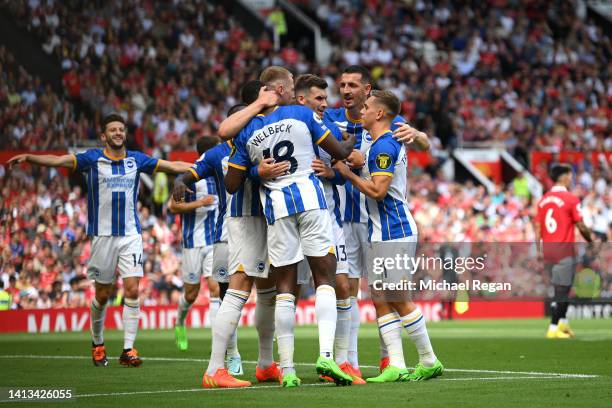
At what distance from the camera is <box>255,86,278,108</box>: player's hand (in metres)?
10.2

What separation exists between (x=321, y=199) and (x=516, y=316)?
16.6m

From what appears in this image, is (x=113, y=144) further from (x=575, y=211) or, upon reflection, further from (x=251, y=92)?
(x=575, y=211)

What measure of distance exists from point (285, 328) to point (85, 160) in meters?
4.62

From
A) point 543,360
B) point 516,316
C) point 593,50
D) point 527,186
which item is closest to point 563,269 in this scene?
point 543,360

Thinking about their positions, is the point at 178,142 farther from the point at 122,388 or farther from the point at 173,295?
the point at 122,388

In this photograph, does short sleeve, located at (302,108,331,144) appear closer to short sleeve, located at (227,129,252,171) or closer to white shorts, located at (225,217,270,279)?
short sleeve, located at (227,129,252,171)

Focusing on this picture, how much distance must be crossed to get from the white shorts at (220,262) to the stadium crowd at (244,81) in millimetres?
8233

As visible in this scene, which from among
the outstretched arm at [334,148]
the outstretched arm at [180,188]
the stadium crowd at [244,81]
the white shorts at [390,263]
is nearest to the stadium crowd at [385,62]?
the stadium crowd at [244,81]

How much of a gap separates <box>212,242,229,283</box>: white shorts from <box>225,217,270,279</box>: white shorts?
2.86 metres

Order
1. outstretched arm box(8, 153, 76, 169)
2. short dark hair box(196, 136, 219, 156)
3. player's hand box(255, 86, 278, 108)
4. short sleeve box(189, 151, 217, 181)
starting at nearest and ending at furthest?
player's hand box(255, 86, 278, 108), short sleeve box(189, 151, 217, 181), outstretched arm box(8, 153, 76, 169), short dark hair box(196, 136, 219, 156)

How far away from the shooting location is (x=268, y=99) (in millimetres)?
10266

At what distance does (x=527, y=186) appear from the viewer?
101ft

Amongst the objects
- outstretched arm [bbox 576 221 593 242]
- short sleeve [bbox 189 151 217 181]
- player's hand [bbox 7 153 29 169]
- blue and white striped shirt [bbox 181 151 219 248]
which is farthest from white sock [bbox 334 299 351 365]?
outstretched arm [bbox 576 221 593 242]

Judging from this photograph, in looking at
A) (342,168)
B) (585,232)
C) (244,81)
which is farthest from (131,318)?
(244,81)
